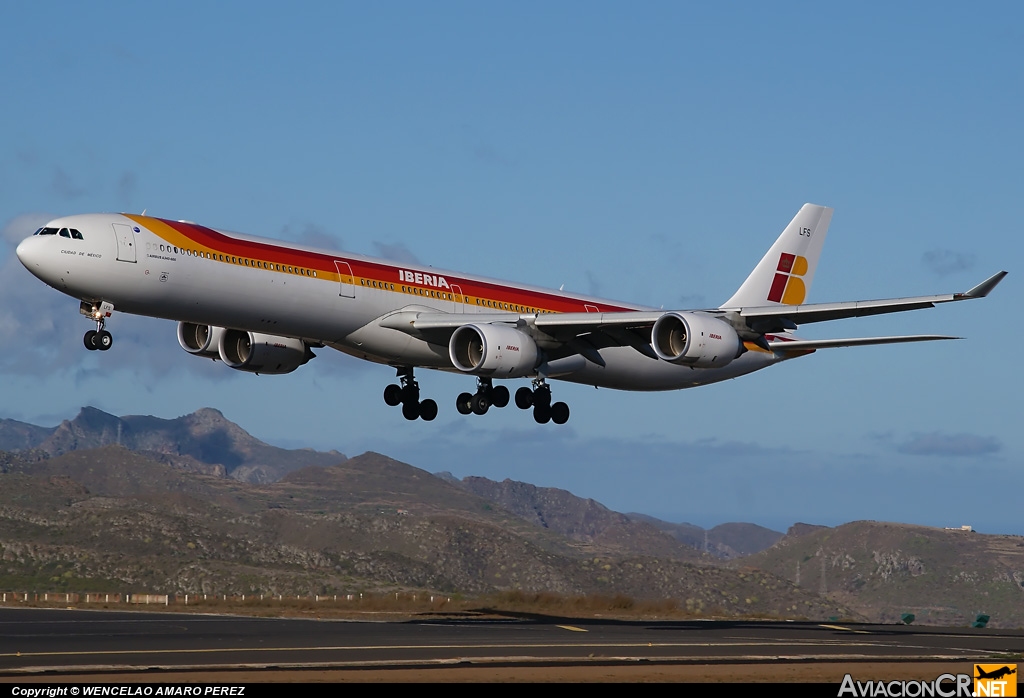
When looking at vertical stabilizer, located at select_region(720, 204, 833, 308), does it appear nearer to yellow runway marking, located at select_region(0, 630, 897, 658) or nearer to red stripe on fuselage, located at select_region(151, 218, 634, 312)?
red stripe on fuselage, located at select_region(151, 218, 634, 312)

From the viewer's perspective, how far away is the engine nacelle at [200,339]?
159 ft

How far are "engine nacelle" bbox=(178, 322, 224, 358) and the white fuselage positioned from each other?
475 centimetres

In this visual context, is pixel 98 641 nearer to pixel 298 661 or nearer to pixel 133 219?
pixel 298 661

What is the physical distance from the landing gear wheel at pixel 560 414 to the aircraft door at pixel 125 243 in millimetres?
18133

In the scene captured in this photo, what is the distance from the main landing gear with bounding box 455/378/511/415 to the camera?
4847cm

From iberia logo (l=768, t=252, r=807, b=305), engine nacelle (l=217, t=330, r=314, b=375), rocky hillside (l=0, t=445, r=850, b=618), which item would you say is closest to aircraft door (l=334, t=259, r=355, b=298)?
engine nacelle (l=217, t=330, r=314, b=375)

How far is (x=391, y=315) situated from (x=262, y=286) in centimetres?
528

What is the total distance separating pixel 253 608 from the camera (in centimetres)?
5494

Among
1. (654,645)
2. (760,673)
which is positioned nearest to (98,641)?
(654,645)

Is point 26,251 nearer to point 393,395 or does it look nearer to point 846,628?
point 393,395

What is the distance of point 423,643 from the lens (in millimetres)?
36125

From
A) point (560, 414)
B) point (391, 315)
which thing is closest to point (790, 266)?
point (560, 414)

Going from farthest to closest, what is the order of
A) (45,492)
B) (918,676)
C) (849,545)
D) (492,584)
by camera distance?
(849,545)
(45,492)
(492,584)
(918,676)

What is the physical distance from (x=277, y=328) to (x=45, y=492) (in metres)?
108
